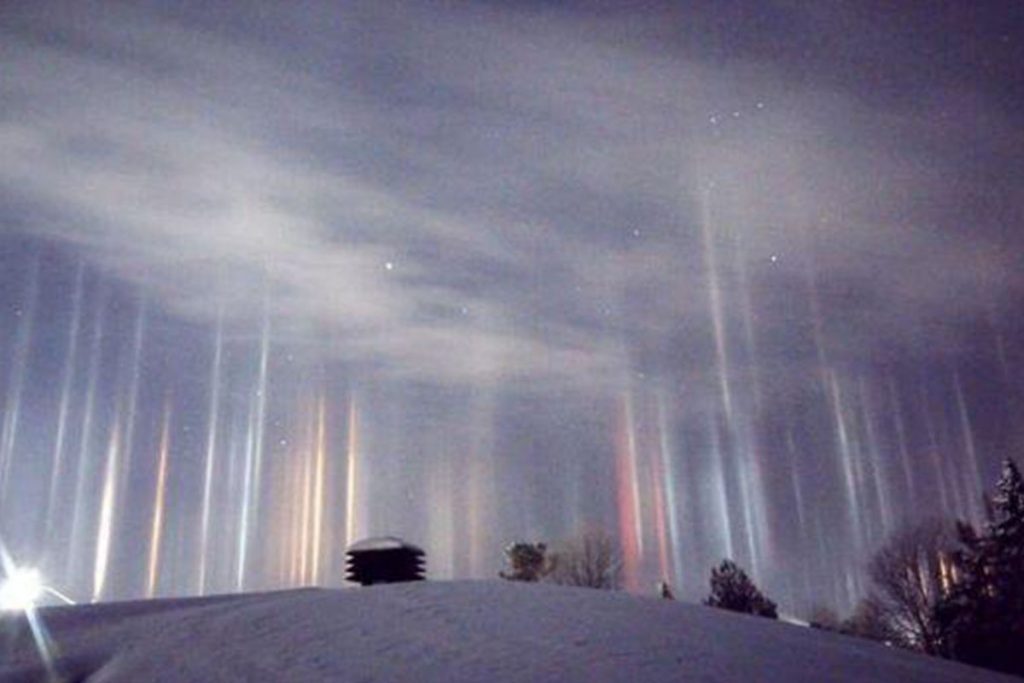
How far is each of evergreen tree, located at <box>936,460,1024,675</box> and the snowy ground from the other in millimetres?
26444

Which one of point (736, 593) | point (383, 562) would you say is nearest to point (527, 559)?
point (736, 593)

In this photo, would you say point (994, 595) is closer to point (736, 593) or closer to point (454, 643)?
point (736, 593)

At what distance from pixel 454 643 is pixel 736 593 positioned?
44637 millimetres

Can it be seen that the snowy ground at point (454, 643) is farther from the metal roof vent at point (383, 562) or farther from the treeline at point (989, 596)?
Answer: the treeline at point (989, 596)

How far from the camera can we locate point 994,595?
33.8m

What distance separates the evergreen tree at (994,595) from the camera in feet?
102

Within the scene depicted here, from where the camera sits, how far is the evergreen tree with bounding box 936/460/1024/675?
31.2m

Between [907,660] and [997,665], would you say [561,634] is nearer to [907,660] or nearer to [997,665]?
[907,660]

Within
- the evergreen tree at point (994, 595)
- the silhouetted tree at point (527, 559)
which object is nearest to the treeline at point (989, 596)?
the evergreen tree at point (994, 595)

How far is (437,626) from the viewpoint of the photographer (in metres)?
8.91

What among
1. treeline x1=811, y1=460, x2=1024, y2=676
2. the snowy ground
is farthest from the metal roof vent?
treeline x1=811, y1=460, x2=1024, y2=676

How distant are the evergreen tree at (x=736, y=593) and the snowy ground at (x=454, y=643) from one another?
131 ft

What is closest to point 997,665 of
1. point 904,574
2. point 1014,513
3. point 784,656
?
point 1014,513

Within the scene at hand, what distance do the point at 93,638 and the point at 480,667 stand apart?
215 inches
